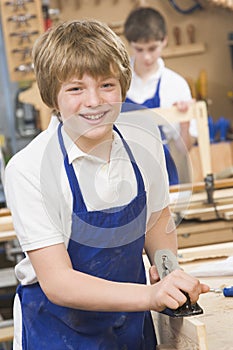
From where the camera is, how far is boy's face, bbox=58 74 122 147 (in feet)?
6.37

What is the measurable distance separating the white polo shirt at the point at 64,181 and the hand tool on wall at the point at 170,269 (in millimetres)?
156

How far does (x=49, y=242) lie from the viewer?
1.91m

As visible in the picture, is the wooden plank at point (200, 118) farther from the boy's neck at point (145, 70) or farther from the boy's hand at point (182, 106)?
the boy's neck at point (145, 70)

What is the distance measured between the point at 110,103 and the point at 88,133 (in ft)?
0.28

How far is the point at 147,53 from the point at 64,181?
281 centimetres

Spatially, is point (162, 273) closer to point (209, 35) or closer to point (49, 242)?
point (49, 242)

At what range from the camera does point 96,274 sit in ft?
6.64

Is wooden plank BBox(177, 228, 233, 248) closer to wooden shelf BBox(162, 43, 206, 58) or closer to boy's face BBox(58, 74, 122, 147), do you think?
boy's face BBox(58, 74, 122, 147)

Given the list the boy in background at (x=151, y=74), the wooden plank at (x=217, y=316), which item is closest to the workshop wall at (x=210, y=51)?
the boy in background at (x=151, y=74)

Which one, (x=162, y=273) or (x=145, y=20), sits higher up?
(x=145, y=20)

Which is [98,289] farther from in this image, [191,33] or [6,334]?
[191,33]

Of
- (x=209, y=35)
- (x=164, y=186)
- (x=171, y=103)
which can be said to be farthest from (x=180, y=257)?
(x=209, y=35)

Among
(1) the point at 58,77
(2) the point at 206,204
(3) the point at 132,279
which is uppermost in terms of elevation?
(1) the point at 58,77

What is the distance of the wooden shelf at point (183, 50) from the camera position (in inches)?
294
